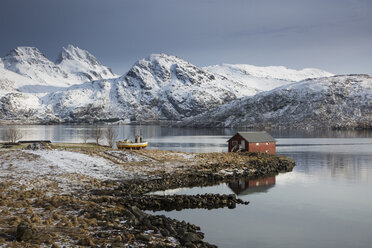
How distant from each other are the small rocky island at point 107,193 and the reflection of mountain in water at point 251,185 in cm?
228

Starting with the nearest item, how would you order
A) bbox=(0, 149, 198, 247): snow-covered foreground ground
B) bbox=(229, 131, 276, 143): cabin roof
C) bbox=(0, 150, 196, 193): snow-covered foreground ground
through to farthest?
bbox=(0, 149, 198, 247): snow-covered foreground ground, bbox=(0, 150, 196, 193): snow-covered foreground ground, bbox=(229, 131, 276, 143): cabin roof

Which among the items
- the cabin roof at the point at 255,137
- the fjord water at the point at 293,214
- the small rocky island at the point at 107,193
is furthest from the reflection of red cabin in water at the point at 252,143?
the fjord water at the point at 293,214

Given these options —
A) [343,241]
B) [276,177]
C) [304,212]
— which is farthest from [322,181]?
[343,241]

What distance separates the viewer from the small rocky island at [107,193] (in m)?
23.7

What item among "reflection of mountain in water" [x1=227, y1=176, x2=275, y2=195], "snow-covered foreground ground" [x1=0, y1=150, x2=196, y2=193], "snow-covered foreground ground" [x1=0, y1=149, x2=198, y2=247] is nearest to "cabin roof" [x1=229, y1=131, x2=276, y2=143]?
"snow-covered foreground ground" [x1=0, y1=149, x2=198, y2=247]

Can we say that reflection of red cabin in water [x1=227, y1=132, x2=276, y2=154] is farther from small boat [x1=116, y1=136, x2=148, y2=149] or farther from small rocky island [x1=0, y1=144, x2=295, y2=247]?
small boat [x1=116, y1=136, x2=148, y2=149]

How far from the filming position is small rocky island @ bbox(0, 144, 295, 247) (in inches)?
931

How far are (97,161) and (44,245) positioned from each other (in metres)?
33.9

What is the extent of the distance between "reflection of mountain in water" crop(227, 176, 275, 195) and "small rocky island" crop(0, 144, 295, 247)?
89.8 inches

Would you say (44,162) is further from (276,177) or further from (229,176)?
(276,177)

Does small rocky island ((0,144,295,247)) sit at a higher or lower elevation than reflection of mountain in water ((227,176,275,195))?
higher

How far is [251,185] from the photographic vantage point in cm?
4975

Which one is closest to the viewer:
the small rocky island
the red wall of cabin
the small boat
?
the small rocky island

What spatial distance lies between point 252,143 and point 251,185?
95.9 ft
